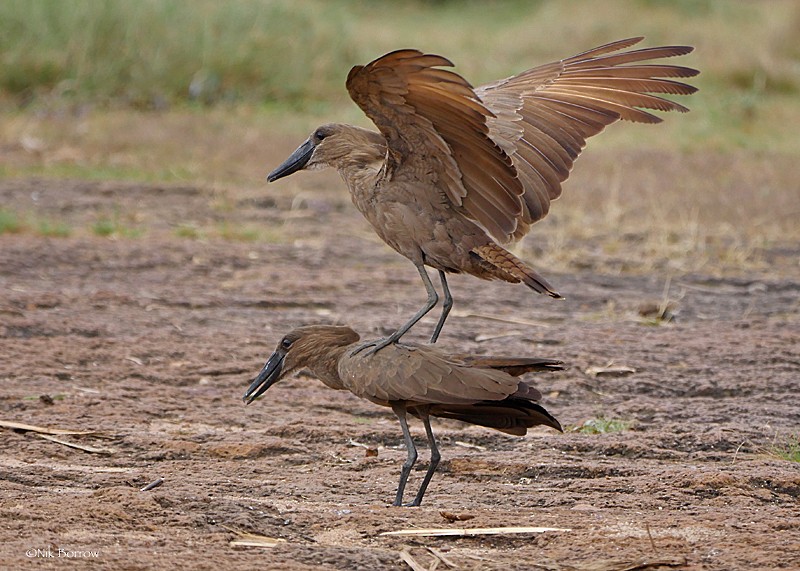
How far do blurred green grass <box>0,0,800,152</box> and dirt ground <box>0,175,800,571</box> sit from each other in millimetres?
5082

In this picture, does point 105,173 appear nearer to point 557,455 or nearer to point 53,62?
point 53,62

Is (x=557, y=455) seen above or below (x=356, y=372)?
below

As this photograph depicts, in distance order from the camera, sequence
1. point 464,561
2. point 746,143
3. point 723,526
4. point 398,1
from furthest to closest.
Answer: point 398,1 → point 746,143 → point 723,526 → point 464,561

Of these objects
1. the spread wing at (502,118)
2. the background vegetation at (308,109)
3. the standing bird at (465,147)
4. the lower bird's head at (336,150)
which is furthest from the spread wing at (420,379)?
the background vegetation at (308,109)

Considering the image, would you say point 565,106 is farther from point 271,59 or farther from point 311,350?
point 271,59

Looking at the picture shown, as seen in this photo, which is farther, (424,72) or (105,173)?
(105,173)

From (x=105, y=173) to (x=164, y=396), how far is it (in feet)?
20.4

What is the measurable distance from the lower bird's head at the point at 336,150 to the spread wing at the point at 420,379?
80 centimetres

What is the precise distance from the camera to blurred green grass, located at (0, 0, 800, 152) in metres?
13.7

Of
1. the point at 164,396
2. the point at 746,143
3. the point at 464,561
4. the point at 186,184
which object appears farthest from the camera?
the point at 746,143

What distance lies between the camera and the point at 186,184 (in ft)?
35.4

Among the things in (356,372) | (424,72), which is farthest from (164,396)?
(424,72)

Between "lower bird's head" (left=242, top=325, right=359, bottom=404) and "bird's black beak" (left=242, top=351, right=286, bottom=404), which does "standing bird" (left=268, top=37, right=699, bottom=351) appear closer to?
"lower bird's head" (left=242, top=325, right=359, bottom=404)

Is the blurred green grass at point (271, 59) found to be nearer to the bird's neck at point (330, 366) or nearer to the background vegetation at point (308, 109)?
the background vegetation at point (308, 109)
